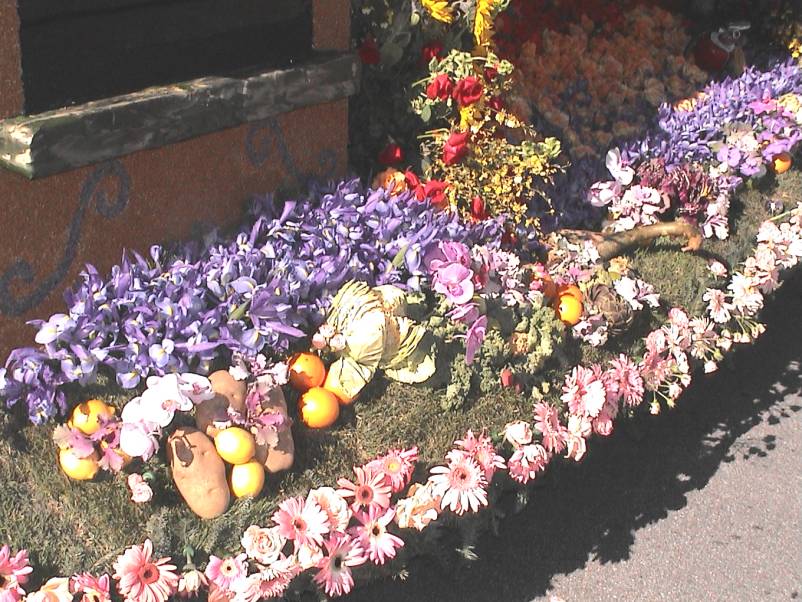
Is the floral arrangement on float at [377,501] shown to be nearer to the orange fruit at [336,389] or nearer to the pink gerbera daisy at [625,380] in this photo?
the pink gerbera daisy at [625,380]

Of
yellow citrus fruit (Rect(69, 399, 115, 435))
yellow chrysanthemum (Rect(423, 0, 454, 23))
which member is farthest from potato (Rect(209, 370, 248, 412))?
yellow chrysanthemum (Rect(423, 0, 454, 23))

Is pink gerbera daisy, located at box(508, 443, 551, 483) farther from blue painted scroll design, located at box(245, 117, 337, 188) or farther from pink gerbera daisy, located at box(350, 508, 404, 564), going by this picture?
blue painted scroll design, located at box(245, 117, 337, 188)

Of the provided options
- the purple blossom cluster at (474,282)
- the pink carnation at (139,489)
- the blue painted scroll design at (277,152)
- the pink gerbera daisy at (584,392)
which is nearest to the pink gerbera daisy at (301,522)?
the pink carnation at (139,489)

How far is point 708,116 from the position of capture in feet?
16.5

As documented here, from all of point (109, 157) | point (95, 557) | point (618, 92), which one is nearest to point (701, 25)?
point (618, 92)

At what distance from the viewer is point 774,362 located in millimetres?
5344

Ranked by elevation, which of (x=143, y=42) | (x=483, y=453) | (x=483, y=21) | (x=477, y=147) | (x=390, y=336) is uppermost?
(x=143, y=42)

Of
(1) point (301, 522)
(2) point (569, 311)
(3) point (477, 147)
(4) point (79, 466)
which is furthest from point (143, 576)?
(3) point (477, 147)

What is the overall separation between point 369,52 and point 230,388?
5.83 feet

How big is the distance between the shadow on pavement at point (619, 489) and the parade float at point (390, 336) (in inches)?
8.5

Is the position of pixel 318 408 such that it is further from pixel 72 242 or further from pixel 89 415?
pixel 72 242

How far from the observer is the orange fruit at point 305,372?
9.86ft

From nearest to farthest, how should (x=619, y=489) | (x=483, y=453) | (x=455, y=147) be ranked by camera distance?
1. (x=483, y=453)
2. (x=455, y=147)
3. (x=619, y=489)

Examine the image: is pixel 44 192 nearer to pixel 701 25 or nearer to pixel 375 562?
pixel 375 562
